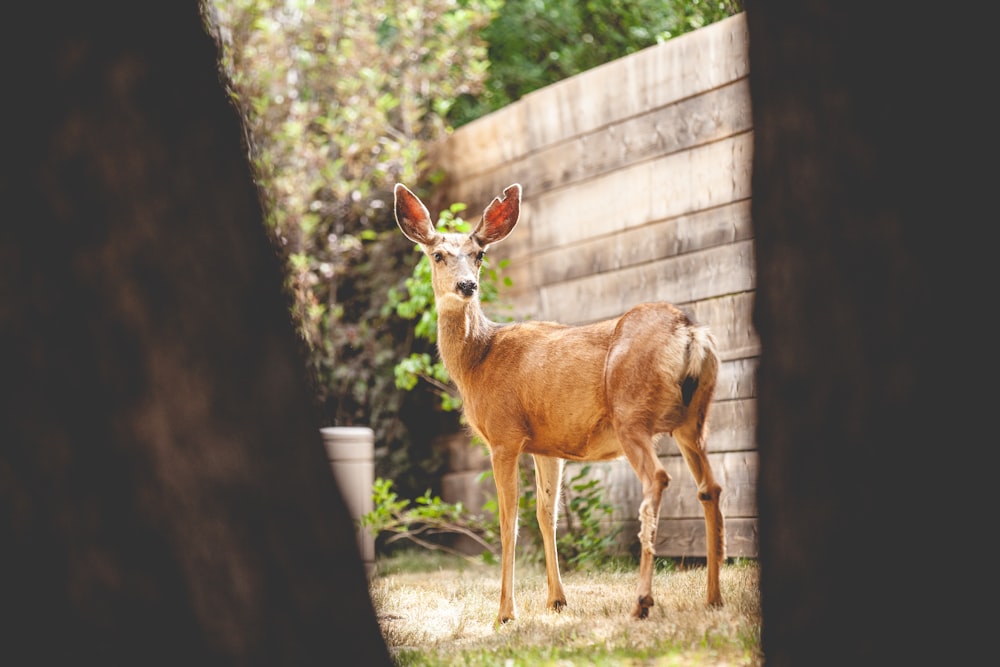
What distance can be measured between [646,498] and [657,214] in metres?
2.41

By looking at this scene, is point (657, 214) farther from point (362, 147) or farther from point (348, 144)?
point (348, 144)

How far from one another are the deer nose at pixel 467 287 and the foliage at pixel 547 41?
738 cm

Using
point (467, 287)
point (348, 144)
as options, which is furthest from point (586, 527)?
point (348, 144)

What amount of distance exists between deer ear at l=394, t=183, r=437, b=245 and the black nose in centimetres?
48

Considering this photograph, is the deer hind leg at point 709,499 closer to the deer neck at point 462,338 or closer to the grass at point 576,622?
the grass at point 576,622

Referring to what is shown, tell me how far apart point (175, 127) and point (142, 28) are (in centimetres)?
25

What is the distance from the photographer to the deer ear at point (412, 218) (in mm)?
5527

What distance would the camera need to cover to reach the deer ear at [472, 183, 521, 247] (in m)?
5.54

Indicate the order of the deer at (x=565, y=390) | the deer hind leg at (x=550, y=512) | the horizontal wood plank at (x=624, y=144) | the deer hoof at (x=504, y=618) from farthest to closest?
the horizontal wood plank at (x=624, y=144), the deer hind leg at (x=550, y=512), the deer hoof at (x=504, y=618), the deer at (x=565, y=390)

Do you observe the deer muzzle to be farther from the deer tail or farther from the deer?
the deer tail

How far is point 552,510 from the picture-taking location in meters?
5.30

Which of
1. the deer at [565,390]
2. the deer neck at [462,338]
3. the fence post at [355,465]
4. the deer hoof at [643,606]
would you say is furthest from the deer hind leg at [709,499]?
the fence post at [355,465]

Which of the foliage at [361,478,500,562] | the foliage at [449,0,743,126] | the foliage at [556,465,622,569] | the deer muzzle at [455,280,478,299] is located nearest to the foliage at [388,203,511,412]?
the foliage at [361,478,500,562]

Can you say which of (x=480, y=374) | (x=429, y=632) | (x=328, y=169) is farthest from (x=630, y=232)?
(x=328, y=169)
